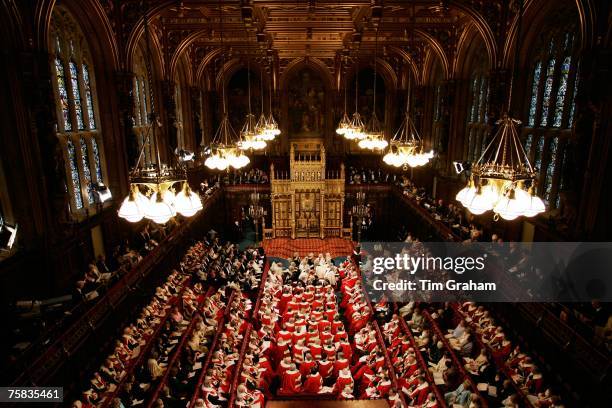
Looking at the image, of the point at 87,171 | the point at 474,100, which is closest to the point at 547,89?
the point at 474,100

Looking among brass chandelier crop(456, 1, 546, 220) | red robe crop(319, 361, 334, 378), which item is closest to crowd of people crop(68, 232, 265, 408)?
red robe crop(319, 361, 334, 378)

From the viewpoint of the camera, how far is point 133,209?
449 cm

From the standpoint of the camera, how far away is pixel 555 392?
26.2ft

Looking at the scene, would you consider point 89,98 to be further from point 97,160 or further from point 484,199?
point 484,199

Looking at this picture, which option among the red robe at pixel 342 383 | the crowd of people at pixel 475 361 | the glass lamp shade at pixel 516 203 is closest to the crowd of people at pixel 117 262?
the red robe at pixel 342 383

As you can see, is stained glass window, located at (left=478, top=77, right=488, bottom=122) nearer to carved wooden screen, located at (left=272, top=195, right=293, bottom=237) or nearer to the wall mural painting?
carved wooden screen, located at (left=272, top=195, right=293, bottom=237)

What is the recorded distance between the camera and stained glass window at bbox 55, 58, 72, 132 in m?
10.9

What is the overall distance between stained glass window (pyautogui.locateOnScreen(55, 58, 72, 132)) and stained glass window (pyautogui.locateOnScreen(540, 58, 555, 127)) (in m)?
14.1

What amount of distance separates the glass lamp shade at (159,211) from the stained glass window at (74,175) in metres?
8.34

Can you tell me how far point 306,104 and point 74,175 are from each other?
16543 millimetres

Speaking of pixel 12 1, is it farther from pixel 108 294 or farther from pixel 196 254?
pixel 196 254

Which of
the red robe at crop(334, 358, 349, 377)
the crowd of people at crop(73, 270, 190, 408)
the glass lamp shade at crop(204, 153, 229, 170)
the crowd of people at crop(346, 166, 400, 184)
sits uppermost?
the glass lamp shade at crop(204, 153, 229, 170)

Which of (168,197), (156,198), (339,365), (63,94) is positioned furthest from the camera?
(63,94)

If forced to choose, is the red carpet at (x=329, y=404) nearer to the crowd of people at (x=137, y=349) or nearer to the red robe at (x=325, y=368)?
the red robe at (x=325, y=368)
